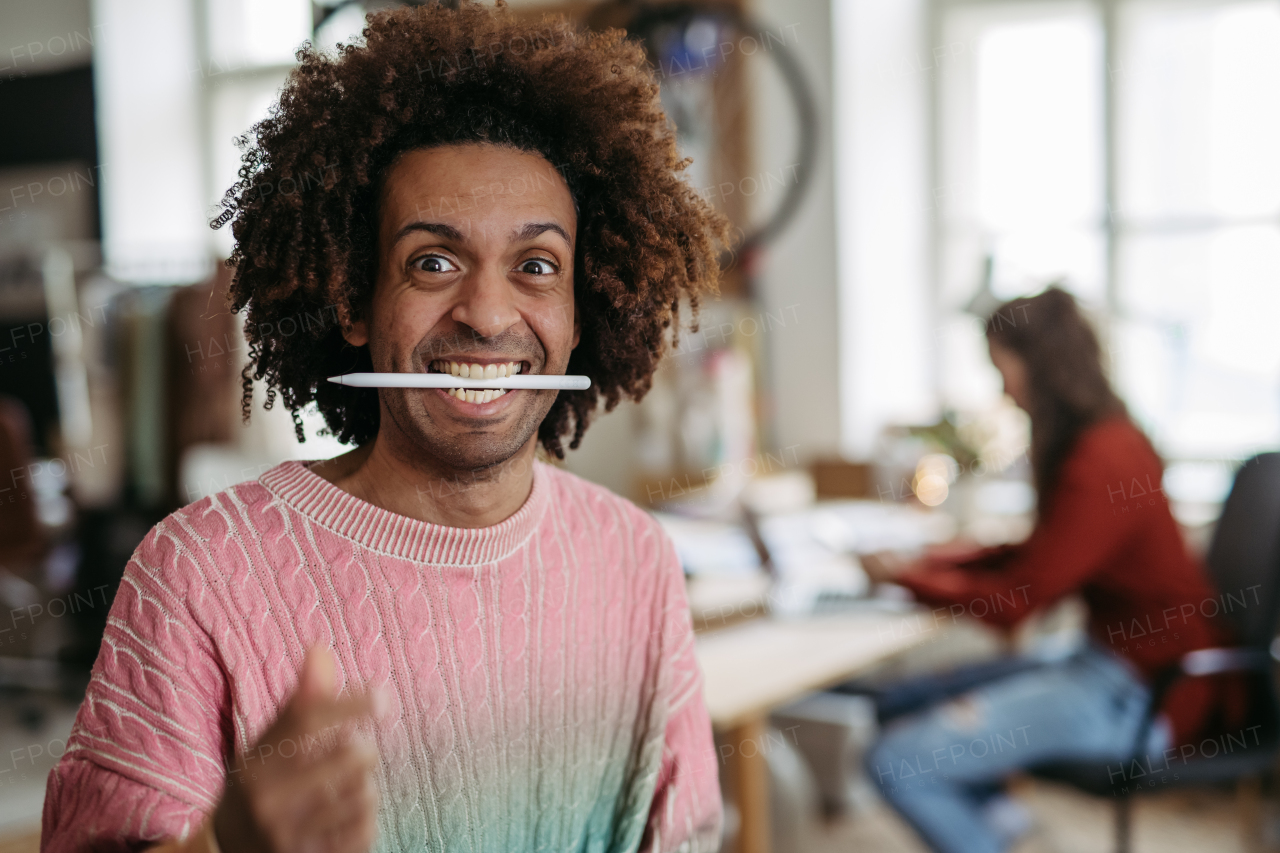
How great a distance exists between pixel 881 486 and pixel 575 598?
8.76ft

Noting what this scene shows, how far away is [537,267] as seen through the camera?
80cm

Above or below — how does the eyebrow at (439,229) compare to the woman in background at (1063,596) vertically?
above

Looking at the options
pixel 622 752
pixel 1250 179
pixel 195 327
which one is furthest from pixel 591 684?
pixel 1250 179

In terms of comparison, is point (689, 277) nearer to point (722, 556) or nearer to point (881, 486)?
point (722, 556)

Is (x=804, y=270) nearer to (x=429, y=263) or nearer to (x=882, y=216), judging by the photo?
(x=882, y=216)

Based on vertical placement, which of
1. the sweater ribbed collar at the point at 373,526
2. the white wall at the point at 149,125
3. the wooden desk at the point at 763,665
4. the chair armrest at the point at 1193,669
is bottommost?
the chair armrest at the point at 1193,669

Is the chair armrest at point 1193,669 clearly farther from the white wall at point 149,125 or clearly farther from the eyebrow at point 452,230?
the white wall at point 149,125

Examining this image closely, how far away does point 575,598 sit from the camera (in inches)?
35.0

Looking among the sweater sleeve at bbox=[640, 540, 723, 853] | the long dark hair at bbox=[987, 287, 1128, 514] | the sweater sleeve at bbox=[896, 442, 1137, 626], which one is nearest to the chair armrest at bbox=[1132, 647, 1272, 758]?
the sweater sleeve at bbox=[896, 442, 1137, 626]

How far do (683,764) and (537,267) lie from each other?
0.44m

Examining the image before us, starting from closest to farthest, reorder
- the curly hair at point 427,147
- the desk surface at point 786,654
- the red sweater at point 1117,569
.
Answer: the curly hair at point 427,147
the desk surface at point 786,654
the red sweater at point 1117,569

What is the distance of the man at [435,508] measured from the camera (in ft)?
2.40

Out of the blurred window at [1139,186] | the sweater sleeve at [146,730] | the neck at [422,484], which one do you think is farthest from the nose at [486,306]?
the blurred window at [1139,186]

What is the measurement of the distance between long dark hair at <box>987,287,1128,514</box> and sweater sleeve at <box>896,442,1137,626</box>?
5cm
